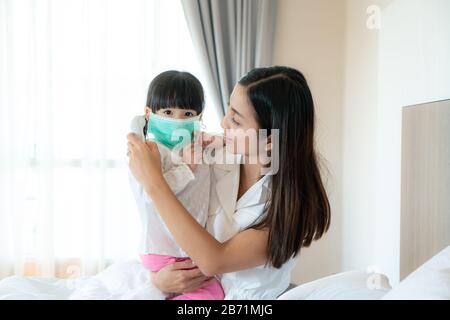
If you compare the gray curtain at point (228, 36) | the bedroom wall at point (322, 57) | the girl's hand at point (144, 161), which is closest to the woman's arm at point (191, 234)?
the girl's hand at point (144, 161)

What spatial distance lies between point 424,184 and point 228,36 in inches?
59.9

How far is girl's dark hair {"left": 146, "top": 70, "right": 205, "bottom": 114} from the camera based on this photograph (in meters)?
1.12

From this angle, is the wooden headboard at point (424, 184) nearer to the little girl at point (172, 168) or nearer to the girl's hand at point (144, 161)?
the little girl at point (172, 168)

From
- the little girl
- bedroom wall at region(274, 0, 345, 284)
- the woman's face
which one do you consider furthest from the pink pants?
bedroom wall at region(274, 0, 345, 284)

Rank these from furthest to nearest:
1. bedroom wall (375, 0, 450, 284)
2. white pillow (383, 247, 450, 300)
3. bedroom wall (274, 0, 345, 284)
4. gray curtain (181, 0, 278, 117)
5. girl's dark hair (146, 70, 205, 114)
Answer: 1. bedroom wall (274, 0, 345, 284)
2. gray curtain (181, 0, 278, 117)
3. bedroom wall (375, 0, 450, 284)
4. girl's dark hair (146, 70, 205, 114)
5. white pillow (383, 247, 450, 300)

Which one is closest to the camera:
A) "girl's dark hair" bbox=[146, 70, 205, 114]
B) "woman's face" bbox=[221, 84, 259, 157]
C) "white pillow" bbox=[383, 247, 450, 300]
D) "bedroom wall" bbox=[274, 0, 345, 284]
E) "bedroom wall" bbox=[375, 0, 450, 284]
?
"white pillow" bbox=[383, 247, 450, 300]

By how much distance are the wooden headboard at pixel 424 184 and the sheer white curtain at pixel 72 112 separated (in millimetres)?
1321

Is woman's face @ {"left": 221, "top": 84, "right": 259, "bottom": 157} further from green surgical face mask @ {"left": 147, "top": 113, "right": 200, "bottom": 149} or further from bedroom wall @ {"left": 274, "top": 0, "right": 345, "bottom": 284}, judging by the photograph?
bedroom wall @ {"left": 274, "top": 0, "right": 345, "bottom": 284}

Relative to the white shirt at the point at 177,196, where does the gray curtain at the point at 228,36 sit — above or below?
above

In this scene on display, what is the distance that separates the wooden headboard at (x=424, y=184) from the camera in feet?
3.81

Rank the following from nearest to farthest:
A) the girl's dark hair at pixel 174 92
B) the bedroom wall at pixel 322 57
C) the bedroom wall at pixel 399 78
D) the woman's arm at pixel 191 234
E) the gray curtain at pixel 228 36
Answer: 1. the woman's arm at pixel 191 234
2. the girl's dark hair at pixel 174 92
3. the bedroom wall at pixel 399 78
4. the gray curtain at pixel 228 36
5. the bedroom wall at pixel 322 57

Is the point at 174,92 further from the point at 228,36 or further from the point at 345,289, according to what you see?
the point at 228,36

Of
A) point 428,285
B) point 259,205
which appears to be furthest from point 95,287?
point 428,285

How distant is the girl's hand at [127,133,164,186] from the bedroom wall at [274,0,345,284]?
1.65m
